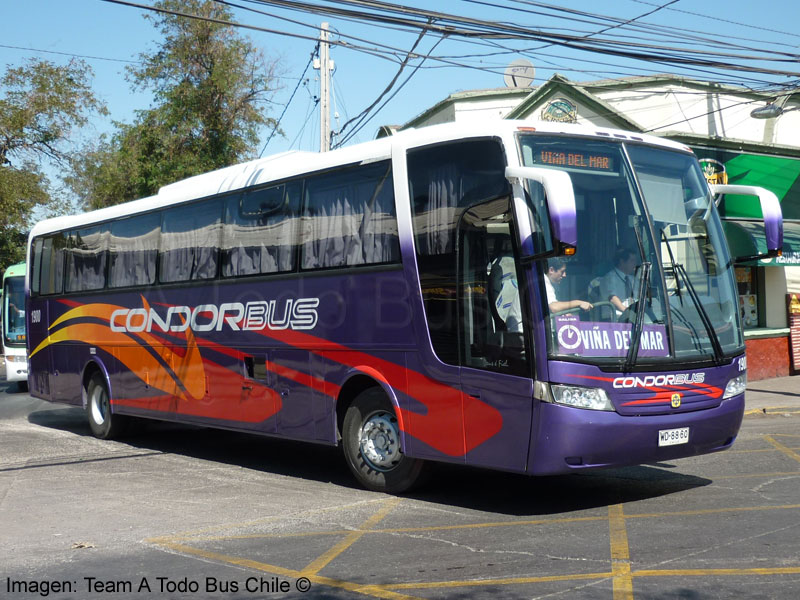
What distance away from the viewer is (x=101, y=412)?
15117 mm

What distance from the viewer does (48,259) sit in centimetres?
1634

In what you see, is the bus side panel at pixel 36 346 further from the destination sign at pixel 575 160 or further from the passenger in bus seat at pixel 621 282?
the passenger in bus seat at pixel 621 282

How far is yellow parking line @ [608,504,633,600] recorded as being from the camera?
5617mm

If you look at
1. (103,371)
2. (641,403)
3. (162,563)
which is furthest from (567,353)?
(103,371)

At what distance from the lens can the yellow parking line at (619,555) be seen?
18.4 feet

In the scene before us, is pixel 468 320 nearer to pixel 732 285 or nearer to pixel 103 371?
pixel 732 285

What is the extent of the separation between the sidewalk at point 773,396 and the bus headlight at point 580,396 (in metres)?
8.34

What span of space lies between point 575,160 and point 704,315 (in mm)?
1739

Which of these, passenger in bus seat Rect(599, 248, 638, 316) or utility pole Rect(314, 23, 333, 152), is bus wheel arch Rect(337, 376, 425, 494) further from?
utility pole Rect(314, 23, 333, 152)

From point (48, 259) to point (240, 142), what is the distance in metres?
15.3

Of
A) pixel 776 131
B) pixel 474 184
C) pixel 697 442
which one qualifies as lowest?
pixel 697 442

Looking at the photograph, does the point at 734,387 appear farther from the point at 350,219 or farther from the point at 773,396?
the point at 773,396

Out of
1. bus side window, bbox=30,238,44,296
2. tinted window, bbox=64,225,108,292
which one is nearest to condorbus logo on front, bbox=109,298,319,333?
tinted window, bbox=64,225,108,292

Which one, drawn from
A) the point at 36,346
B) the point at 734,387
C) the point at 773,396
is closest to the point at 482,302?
the point at 734,387
